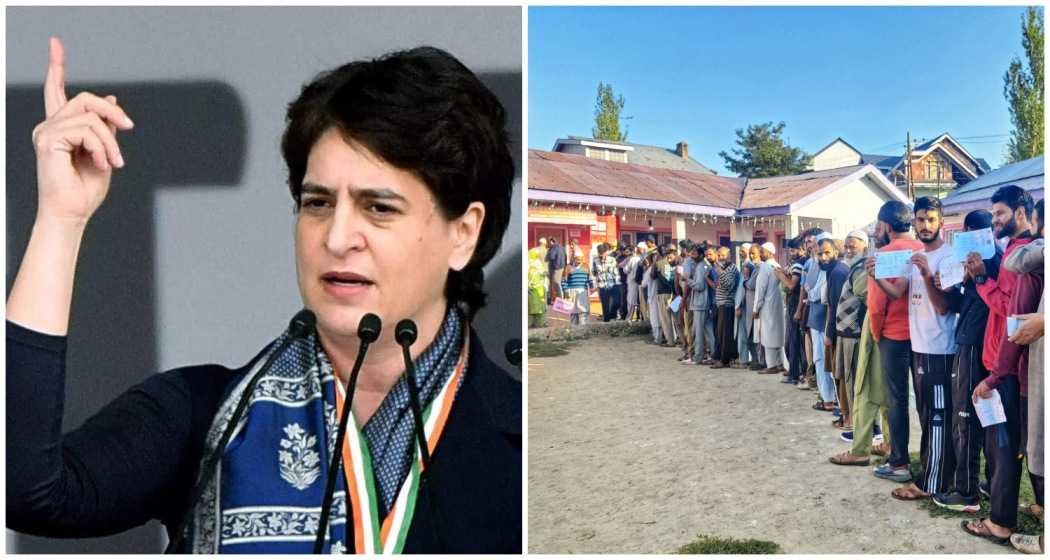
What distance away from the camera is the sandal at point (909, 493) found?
9.34 feet

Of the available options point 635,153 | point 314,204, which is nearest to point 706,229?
point 635,153

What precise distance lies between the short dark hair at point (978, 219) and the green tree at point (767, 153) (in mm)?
495

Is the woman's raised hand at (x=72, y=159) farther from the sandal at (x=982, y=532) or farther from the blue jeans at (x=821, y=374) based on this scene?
the sandal at (x=982, y=532)

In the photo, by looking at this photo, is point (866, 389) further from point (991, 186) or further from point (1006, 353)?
point (991, 186)

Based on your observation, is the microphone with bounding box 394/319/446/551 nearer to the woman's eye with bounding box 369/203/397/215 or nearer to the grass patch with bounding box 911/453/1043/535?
the woman's eye with bounding box 369/203/397/215

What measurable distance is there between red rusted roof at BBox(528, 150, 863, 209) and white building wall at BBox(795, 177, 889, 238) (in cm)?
5

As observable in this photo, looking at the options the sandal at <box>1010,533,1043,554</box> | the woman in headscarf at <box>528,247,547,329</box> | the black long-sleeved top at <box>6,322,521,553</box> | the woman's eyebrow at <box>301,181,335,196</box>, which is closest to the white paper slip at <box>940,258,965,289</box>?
the sandal at <box>1010,533,1043,554</box>

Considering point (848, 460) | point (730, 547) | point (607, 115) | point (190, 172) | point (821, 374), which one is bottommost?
point (730, 547)

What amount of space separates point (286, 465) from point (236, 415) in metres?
0.20

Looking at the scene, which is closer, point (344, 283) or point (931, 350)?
point (344, 283)

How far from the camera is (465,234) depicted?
269cm

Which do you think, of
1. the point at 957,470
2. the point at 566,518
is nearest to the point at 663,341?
the point at 566,518

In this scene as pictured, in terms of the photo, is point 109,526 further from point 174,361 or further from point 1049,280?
point 1049,280

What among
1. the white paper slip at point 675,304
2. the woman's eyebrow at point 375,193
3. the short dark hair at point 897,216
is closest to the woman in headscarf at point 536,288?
the white paper slip at point 675,304
